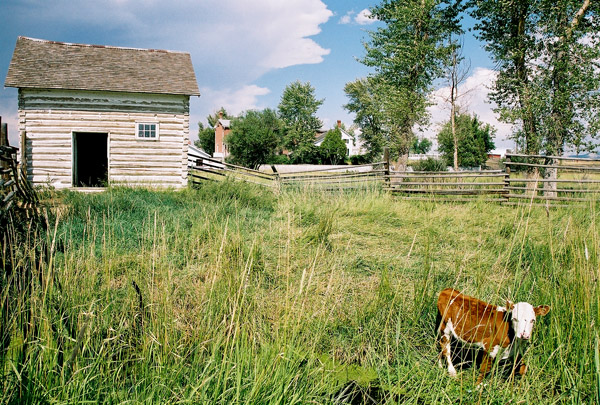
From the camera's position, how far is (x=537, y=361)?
8.98 ft

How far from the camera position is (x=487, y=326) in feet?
8.77

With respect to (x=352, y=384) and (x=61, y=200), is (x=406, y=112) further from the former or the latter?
(x=352, y=384)

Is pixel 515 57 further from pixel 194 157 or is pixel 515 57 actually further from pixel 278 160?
pixel 278 160

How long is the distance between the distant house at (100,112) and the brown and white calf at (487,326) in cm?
1266

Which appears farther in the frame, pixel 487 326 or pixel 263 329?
pixel 263 329

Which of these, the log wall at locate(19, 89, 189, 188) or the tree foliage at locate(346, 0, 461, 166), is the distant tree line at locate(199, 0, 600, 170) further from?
the log wall at locate(19, 89, 189, 188)

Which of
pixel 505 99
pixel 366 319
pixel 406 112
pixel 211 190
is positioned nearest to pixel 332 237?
pixel 366 319

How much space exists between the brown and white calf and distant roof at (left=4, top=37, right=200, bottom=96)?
511 inches

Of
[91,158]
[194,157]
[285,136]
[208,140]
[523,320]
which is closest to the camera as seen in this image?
[523,320]

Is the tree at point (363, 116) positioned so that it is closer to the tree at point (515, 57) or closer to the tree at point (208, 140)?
the tree at point (208, 140)

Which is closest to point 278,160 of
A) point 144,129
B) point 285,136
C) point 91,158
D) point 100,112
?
point 285,136

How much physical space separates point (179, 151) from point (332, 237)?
959 cm

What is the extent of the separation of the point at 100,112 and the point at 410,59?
14.2 m

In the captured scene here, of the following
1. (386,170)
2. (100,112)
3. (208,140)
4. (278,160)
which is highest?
(208,140)
